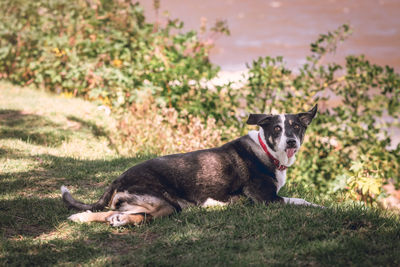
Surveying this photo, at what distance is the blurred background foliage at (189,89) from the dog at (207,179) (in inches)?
75.4

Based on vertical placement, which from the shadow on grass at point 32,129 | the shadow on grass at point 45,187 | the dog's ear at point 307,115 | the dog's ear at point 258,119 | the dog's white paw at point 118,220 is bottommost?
the shadow on grass at point 45,187

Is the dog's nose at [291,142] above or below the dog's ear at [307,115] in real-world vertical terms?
below

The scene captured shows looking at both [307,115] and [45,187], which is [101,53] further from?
[307,115]

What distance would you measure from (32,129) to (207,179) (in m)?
5.20

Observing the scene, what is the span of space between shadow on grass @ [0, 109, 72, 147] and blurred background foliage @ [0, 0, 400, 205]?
1.25 meters

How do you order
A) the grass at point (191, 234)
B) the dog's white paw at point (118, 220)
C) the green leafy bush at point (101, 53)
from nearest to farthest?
the grass at point (191, 234) < the dog's white paw at point (118, 220) < the green leafy bush at point (101, 53)

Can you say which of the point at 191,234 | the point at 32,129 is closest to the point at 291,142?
the point at 191,234

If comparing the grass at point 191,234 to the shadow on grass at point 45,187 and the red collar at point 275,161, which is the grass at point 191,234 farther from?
the red collar at point 275,161

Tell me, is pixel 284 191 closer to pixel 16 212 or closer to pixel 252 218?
pixel 252 218

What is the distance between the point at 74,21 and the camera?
10.9 metres

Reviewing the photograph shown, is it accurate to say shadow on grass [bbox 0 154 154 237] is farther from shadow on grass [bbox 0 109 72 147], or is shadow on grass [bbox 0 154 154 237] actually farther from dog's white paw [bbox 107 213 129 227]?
shadow on grass [bbox 0 109 72 147]

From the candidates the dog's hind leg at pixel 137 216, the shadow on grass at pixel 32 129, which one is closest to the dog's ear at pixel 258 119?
the dog's hind leg at pixel 137 216

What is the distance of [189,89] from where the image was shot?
836 cm

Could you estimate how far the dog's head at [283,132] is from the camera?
14.5ft
